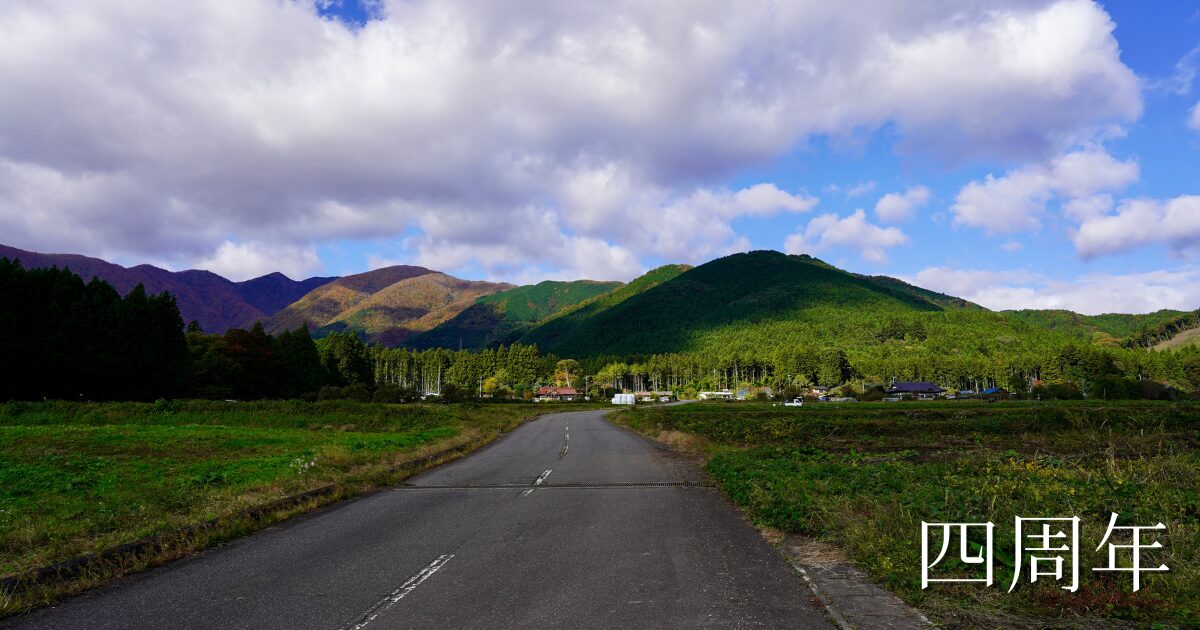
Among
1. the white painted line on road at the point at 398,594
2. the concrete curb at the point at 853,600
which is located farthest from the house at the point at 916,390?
the white painted line on road at the point at 398,594

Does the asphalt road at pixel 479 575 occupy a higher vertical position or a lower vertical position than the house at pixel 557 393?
higher

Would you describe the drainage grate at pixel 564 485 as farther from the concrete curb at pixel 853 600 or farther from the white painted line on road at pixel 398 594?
the concrete curb at pixel 853 600

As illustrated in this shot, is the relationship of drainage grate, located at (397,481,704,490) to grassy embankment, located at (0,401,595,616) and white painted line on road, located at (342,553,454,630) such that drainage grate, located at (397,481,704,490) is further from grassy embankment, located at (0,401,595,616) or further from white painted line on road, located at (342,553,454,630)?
white painted line on road, located at (342,553,454,630)

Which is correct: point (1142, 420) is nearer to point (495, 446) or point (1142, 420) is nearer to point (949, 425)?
point (949, 425)

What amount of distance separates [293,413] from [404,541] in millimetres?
40458

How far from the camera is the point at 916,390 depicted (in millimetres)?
147750

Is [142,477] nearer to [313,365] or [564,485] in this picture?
[564,485]

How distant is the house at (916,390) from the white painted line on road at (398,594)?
144 m

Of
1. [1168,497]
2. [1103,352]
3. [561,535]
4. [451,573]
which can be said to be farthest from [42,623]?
[1103,352]

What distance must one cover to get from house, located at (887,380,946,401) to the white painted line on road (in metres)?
144

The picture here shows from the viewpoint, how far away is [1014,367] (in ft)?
550

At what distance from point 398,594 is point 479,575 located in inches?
42.0

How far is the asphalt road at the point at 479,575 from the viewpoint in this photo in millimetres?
5984

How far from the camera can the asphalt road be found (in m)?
5.98
